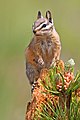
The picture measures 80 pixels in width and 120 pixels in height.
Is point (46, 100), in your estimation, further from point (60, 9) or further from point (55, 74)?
point (60, 9)

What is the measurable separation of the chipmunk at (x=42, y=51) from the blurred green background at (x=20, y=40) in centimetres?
156

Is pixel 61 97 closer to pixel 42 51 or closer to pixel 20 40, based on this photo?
pixel 42 51

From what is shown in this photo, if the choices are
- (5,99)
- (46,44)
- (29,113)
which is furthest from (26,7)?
(29,113)

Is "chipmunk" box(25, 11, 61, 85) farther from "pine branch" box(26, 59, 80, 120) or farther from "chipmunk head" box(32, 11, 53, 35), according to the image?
"pine branch" box(26, 59, 80, 120)

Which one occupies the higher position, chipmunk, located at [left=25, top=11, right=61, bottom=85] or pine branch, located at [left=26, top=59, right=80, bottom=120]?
chipmunk, located at [left=25, top=11, right=61, bottom=85]

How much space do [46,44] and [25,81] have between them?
8.31 feet

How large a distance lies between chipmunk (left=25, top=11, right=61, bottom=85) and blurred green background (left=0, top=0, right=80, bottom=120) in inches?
61.3

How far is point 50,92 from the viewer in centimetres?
212

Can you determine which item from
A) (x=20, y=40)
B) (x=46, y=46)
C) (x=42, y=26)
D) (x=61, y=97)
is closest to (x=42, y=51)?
(x=46, y=46)

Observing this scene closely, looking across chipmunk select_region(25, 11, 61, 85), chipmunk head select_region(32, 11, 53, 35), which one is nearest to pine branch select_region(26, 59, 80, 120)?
chipmunk head select_region(32, 11, 53, 35)

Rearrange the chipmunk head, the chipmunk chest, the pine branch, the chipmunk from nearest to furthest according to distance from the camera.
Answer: the pine branch < the chipmunk head < the chipmunk < the chipmunk chest

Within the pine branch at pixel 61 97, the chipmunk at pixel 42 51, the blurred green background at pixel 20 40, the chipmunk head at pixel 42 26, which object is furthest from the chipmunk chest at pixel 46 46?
the pine branch at pixel 61 97

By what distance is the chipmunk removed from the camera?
12.7 ft

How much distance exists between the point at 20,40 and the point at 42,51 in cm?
305
